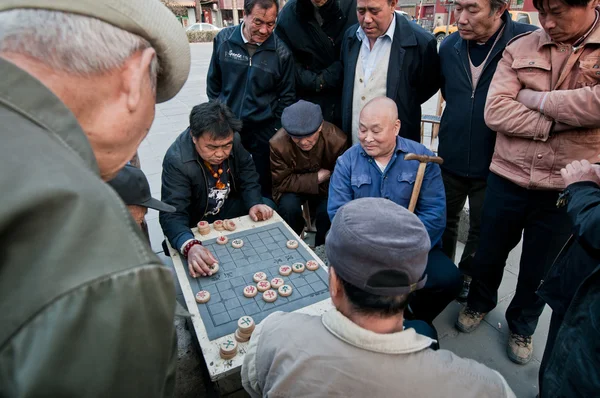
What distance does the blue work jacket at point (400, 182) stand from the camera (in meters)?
2.43

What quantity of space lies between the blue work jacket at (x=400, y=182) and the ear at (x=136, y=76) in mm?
1863

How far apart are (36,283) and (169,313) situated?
0.17 meters

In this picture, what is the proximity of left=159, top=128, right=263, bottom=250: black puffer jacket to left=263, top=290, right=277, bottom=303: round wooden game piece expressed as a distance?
2.19 feet

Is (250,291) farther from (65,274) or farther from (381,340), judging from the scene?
(65,274)

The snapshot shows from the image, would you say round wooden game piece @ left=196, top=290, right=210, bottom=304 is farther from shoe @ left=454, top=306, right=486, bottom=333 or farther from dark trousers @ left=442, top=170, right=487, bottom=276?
dark trousers @ left=442, top=170, right=487, bottom=276

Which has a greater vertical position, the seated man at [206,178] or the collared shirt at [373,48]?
the collared shirt at [373,48]

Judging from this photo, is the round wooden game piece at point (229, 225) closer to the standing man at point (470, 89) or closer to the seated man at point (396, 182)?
the seated man at point (396, 182)

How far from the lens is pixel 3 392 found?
1.42ft

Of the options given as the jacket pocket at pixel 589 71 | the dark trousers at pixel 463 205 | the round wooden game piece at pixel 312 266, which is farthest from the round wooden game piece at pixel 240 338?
the jacket pocket at pixel 589 71

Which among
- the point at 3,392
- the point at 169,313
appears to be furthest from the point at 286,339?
the point at 3,392

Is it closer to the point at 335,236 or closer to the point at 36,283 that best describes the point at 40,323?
the point at 36,283

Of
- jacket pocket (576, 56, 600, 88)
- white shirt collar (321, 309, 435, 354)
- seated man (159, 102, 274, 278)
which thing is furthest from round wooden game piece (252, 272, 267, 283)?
jacket pocket (576, 56, 600, 88)

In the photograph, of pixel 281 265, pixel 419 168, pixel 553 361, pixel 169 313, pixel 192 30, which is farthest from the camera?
pixel 192 30

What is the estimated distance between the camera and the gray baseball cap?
1070 mm
